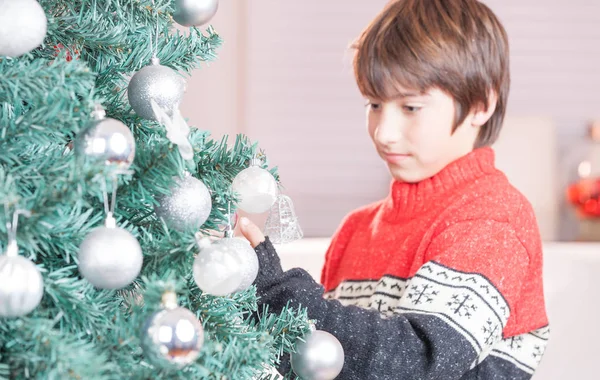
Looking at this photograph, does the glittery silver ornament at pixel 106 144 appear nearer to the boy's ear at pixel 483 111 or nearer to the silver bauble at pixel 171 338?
the silver bauble at pixel 171 338

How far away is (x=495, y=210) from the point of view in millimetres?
1014

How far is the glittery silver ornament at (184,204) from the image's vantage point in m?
0.54

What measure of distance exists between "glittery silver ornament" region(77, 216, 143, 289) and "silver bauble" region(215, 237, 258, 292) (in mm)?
89

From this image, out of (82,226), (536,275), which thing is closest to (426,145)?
(536,275)

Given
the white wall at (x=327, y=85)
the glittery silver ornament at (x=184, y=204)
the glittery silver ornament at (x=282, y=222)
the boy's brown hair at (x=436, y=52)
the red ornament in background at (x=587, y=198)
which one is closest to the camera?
the glittery silver ornament at (x=184, y=204)

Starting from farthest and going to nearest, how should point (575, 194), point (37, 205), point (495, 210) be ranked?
point (575, 194), point (495, 210), point (37, 205)

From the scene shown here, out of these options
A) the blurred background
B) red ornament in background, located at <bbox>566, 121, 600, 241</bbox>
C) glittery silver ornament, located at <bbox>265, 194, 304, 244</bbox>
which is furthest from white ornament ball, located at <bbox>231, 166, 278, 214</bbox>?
red ornament in background, located at <bbox>566, 121, 600, 241</bbox>

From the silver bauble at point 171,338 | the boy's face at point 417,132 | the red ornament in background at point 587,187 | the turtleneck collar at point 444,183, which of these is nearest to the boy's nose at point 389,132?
the boy's face at point 417,132

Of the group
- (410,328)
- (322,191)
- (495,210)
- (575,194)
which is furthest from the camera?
(322,191)

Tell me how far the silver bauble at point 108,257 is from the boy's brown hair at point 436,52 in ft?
2.17

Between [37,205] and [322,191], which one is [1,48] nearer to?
[37,205]

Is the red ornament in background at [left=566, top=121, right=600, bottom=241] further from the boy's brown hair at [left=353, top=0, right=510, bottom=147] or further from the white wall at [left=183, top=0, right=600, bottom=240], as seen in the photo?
the boy's brown hair at [left=353, top=0, right=510, bottom=147]

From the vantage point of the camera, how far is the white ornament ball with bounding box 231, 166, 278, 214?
61cm

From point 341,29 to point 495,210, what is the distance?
170cm
